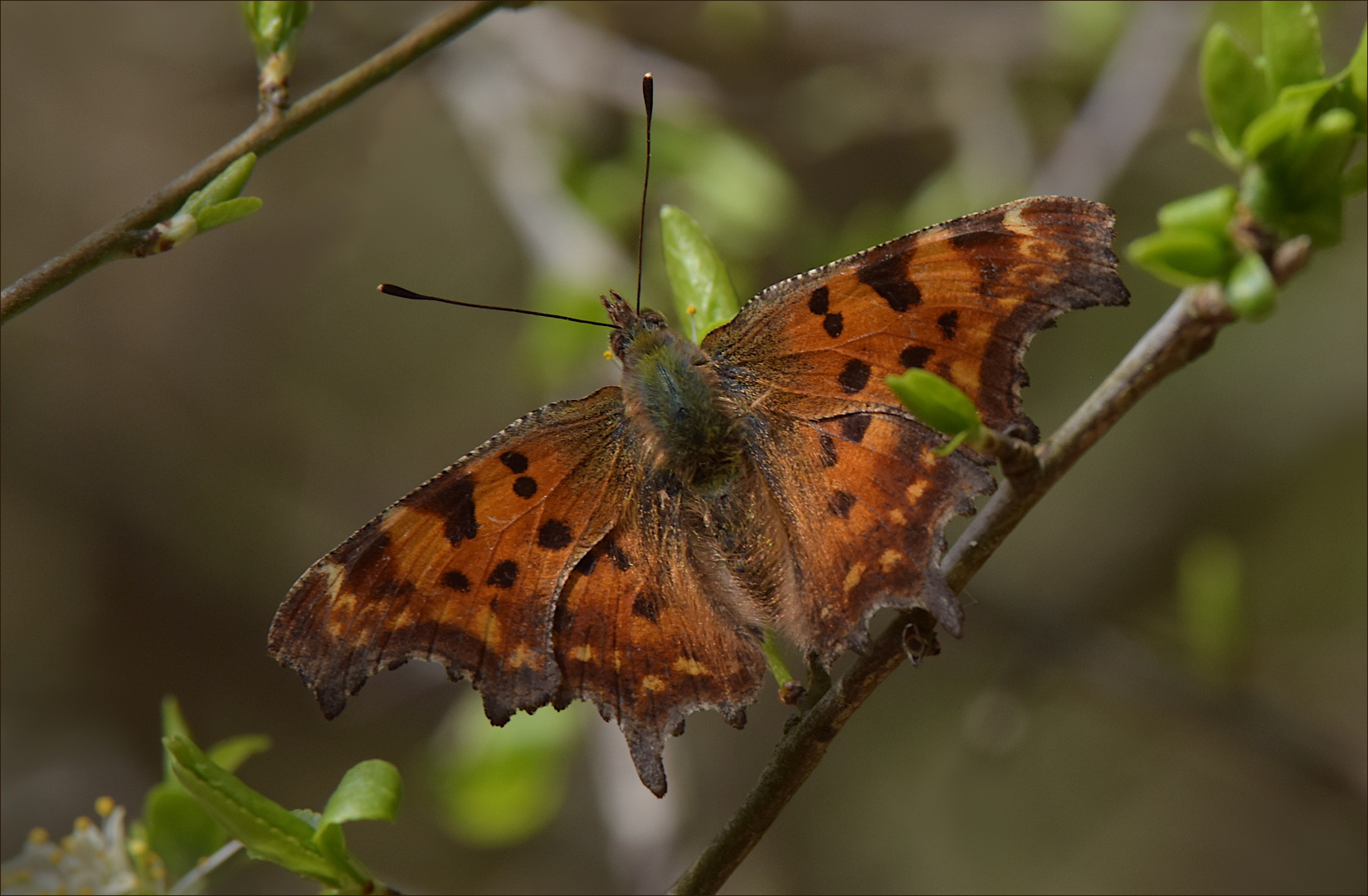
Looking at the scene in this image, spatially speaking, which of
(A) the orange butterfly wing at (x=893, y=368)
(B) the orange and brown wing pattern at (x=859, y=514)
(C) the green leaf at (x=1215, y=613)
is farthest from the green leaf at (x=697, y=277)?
(C) the green leaf at (x=1215, y=613)

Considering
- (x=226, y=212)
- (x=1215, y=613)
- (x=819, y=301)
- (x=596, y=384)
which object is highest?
(x=596, y=384)

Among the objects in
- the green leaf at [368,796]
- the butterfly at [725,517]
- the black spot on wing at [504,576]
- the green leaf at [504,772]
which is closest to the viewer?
the green leaf at [368,796]

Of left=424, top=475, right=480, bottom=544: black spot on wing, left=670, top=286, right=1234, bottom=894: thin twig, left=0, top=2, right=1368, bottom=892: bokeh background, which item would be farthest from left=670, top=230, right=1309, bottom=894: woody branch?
left=0, top=2, right=1368, bottom=892: bokeh background

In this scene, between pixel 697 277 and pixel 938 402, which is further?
pixel 697 277

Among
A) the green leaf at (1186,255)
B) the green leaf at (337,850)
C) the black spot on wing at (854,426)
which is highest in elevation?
the black spot on wing at (854,426)

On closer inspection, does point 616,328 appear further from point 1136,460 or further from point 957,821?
point 957,821

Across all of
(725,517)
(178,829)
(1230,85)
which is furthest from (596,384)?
(1230,85)

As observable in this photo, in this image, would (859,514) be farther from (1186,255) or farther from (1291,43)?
(1291,43)

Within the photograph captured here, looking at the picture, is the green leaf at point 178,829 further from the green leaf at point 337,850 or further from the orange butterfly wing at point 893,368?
the orange butterfly wing at point 893,368
